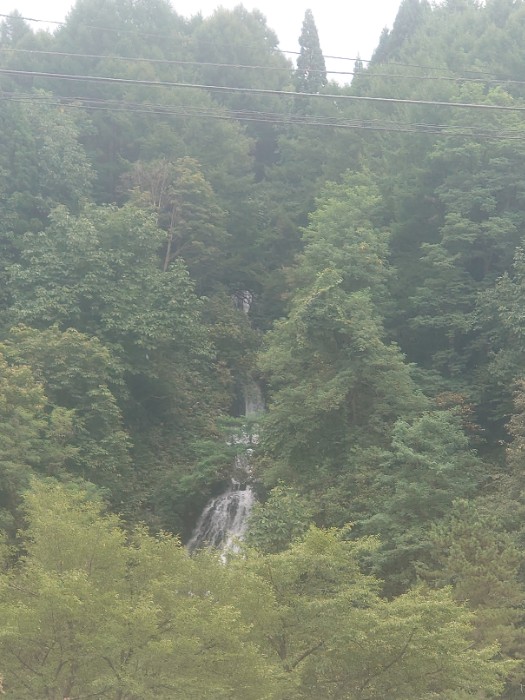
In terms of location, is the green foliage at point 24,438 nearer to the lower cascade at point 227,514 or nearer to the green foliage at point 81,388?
the green foliage at point 81,388

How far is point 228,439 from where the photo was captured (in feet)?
89.4

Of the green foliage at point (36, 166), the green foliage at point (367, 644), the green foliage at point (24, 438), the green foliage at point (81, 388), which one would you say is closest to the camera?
the green foliage at point (367, 644)

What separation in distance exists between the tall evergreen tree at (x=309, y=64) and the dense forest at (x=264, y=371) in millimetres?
322

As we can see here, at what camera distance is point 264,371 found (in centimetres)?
2591

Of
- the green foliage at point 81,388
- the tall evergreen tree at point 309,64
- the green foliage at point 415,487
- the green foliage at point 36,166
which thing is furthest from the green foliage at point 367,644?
the tall evergreen tree at point 309,64

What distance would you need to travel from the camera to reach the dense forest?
403 inches

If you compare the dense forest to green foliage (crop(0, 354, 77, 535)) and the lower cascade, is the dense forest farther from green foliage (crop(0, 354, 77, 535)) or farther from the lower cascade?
the lower cascade

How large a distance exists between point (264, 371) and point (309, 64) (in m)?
25.4

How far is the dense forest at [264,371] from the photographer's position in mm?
10242

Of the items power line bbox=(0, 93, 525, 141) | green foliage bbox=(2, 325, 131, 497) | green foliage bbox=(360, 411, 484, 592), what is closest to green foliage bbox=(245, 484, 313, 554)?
green foliage bbox=(360, 411, 484, 592)

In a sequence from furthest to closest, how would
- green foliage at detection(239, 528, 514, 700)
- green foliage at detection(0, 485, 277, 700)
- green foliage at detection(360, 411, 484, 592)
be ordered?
1. green foliage at detection(360, 411, 484, 592)
2. green foliage at detection(239, 528, 514, 700)
3. green foliage at detection(0, 485, 277, 700)

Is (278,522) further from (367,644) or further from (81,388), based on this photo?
(81,388)

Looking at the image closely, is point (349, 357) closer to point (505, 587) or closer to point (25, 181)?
point (505, 587)

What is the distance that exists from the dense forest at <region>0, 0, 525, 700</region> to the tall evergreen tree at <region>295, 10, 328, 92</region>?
322 millimetres
